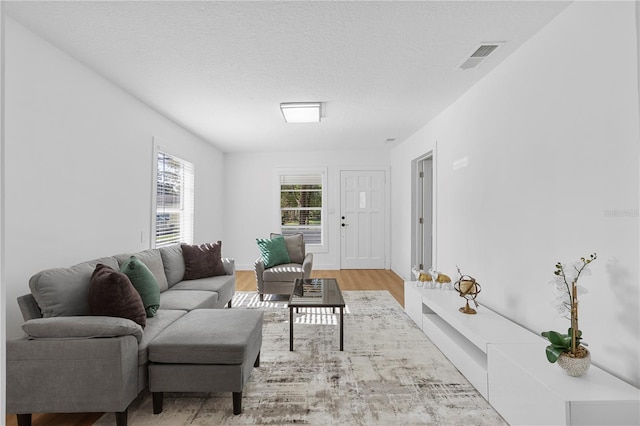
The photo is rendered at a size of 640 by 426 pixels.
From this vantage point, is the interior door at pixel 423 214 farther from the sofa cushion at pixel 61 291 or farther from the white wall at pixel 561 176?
the sofa cushion at pixel 61 291

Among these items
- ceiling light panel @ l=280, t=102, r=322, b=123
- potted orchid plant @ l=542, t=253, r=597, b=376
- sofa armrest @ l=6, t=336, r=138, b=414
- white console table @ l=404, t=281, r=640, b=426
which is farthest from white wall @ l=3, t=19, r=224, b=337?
potted orchid plant @ l=542, t=253, r=597, b=376

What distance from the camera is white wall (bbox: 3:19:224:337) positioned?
209 cm

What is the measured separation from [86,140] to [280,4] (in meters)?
2.10

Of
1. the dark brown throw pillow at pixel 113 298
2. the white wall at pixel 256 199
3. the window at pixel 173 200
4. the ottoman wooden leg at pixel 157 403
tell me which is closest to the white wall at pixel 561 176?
the ottoman wooden leg at pixel 157 403

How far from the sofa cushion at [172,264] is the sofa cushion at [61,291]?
3.96 feet

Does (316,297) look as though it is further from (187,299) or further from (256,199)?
(256,199)

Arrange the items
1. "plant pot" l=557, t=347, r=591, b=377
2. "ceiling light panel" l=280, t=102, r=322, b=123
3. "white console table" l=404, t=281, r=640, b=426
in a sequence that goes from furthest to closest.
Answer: "ceiling light panel" l=280, t=102, r=322, b=123
"plant pot" l=557, t=347, r=591, b=377
"white console table" l=404, t=281, r=640, b=426

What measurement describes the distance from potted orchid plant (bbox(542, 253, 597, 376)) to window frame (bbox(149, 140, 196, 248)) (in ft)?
13.1

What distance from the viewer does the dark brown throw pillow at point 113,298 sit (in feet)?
6.55

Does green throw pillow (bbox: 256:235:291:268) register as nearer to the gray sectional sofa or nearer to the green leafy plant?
the gray sectional sofa

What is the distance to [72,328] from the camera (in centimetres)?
172

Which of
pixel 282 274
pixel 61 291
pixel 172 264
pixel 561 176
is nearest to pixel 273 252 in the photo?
pixel 282 274

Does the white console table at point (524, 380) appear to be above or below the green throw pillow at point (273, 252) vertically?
below

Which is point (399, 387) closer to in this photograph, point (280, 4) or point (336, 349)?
point (336, 349)
